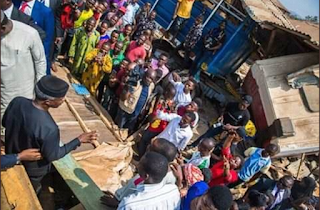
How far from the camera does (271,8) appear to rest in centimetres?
944

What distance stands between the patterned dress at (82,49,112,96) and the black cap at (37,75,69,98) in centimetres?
330

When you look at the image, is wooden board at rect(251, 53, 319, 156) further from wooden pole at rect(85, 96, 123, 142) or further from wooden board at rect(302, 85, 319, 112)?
wooden pole at rect(85, 96, 123, 142)

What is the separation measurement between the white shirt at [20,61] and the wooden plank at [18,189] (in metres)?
0.73

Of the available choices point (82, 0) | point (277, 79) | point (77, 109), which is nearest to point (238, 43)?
point (277, 79)

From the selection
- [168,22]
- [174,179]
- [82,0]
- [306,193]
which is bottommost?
[168,22]

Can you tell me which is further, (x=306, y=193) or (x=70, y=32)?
(x=70, y=32)

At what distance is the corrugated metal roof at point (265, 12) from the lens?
28.6 feet

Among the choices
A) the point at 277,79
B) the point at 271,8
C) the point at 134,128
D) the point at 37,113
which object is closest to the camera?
the point at 37,113

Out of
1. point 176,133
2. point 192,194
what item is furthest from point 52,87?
point 176,133

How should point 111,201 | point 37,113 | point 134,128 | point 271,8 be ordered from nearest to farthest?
point 37,113
point 111,201
point 134,128
point 271,8

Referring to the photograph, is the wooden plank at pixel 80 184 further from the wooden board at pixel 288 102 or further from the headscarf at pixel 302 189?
the wooden board at pixel 288 102

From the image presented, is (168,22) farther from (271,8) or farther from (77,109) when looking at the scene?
(77,109)

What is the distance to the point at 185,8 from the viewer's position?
388 inches

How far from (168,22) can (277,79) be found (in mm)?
3430
